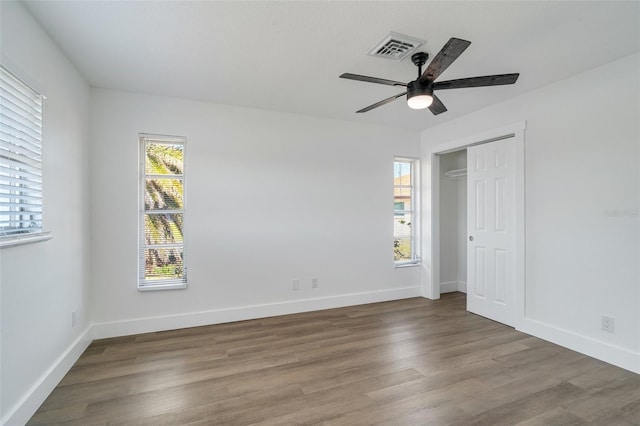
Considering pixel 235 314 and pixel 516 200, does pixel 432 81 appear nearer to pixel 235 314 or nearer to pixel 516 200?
pixel 516 200

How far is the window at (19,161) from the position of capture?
5.75 feet

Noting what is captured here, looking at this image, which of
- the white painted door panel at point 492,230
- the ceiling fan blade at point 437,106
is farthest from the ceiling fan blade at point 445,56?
the white painted door panel at point 492,230

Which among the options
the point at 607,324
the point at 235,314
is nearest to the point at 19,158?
the point at 235,314

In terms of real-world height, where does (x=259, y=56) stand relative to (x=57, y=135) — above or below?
above

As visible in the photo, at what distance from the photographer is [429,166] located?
15.6 ft

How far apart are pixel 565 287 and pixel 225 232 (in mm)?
3789

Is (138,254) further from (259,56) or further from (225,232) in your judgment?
→ (259,56)

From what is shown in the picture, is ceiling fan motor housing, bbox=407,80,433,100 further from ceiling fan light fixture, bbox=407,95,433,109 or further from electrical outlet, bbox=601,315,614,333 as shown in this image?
electrical outlet, bbox=601,315,614,333

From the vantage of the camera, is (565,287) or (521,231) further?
(521,231)

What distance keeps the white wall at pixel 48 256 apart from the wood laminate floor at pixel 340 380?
251 mm

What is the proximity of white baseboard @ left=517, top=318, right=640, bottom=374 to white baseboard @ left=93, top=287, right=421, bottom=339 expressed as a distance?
5.85ft

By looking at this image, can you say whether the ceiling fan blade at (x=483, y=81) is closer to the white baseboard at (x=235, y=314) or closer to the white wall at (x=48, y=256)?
the white wall at (x=48, y=256)

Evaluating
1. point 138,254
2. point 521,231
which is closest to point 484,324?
point 521,231

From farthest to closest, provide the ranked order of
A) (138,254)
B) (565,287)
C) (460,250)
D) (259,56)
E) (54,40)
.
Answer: (460,250) → (138,254) → (565,287) → (259,56) → (54,40)
